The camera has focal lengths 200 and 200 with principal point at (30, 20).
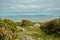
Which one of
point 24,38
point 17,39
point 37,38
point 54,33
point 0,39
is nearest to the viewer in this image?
point 0,39

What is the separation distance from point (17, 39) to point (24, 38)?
1258 mm

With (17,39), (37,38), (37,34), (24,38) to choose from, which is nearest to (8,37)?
(17,39)

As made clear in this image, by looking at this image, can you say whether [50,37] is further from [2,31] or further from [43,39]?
[2,31]

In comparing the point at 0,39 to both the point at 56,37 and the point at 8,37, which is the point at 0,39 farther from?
the point at 56,37

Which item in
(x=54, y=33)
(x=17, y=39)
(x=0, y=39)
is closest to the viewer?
(x=0, y=39)

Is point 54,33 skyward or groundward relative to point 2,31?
groundward

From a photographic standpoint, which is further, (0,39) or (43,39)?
(43,39)

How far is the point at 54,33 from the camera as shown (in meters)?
18.8

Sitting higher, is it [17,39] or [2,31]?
[2,31]

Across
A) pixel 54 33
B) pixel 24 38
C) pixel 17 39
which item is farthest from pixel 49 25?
pixel 17 39

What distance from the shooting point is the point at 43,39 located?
57.2ft

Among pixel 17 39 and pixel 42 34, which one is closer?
pixel 17 39

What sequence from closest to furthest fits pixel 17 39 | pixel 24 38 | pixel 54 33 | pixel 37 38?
pixel 17 39 → pixel 24 38 → pixel 37 38 → pixel 54 33

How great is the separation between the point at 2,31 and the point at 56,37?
6.53 metres
